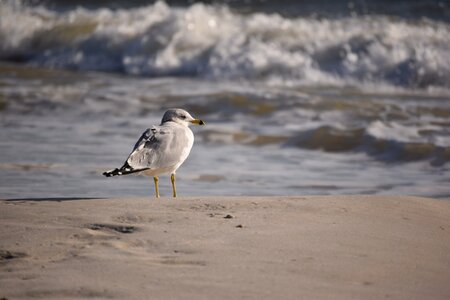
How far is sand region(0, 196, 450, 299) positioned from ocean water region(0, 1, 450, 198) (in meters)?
1.55

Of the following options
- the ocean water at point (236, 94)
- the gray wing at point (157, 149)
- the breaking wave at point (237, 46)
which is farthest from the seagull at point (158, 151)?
the breaking wave at point (237, 46)

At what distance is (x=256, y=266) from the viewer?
384cm

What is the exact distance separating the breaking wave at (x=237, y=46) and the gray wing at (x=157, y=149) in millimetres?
7680

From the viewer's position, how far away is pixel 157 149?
557 centimetres

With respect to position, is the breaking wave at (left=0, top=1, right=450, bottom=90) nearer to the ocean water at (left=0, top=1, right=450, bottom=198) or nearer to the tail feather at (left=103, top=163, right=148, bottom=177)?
the ocean water at (left=0, top=1, right=450, bottom=198)

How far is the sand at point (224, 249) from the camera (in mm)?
3574

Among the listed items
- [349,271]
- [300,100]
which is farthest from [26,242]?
[300,100]

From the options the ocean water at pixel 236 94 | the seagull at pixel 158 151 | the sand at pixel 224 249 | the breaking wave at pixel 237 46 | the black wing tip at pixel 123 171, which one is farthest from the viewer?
the breaking wave at pixel 237 46

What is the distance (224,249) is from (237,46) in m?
11.1

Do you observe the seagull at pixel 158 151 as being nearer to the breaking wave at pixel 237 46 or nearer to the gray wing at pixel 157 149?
the gray wing at pixel 157 149

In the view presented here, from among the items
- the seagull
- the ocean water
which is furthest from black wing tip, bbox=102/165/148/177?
the ocean water

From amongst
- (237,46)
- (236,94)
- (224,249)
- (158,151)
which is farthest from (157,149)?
(237,46)

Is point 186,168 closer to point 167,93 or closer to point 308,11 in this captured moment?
point 167,93

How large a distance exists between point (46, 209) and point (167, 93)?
7147mm
